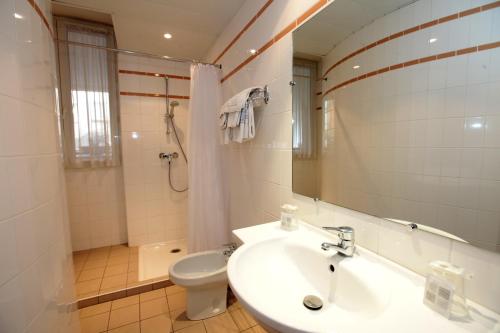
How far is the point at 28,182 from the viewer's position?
2.76 ft

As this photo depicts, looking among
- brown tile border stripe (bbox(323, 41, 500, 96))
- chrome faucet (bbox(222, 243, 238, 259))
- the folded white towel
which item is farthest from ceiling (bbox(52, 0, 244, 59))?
chrome faucet (bbox(222, 243, 238, 259))

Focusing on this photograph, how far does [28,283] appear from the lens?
32.1 inches

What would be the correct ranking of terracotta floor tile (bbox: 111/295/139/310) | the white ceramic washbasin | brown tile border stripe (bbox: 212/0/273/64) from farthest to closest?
terracotta floor tile (bbox: 111/295/139/310), brown tile border stripe (bbox: 212/0/273/64), the white ceramic washbasin

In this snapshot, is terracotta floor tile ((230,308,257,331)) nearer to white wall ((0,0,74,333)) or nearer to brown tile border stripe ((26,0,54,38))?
white wall ((0,0,74,333))

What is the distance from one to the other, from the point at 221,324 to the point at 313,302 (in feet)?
3.82

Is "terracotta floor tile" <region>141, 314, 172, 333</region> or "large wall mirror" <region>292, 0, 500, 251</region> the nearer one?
"large wall mirror" <region>292, 0, 500, 251</region>

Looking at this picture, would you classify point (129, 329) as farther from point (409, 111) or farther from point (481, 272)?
point (409, 111)

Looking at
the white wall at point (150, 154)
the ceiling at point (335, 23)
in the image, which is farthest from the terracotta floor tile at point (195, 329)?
the ceiling at point (335, 23)

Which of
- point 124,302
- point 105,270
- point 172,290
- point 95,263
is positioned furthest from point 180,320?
point 95,263

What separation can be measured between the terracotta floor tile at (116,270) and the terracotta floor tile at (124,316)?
0.54 meters

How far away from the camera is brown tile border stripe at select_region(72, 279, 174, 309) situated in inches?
72.2

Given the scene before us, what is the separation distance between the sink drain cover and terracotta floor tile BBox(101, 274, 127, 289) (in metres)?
1.87

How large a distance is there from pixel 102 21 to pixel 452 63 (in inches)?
127

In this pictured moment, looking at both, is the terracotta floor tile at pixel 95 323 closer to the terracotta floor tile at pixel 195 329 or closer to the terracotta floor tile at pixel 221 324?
the terracotta floor tile at pixel 195 329
